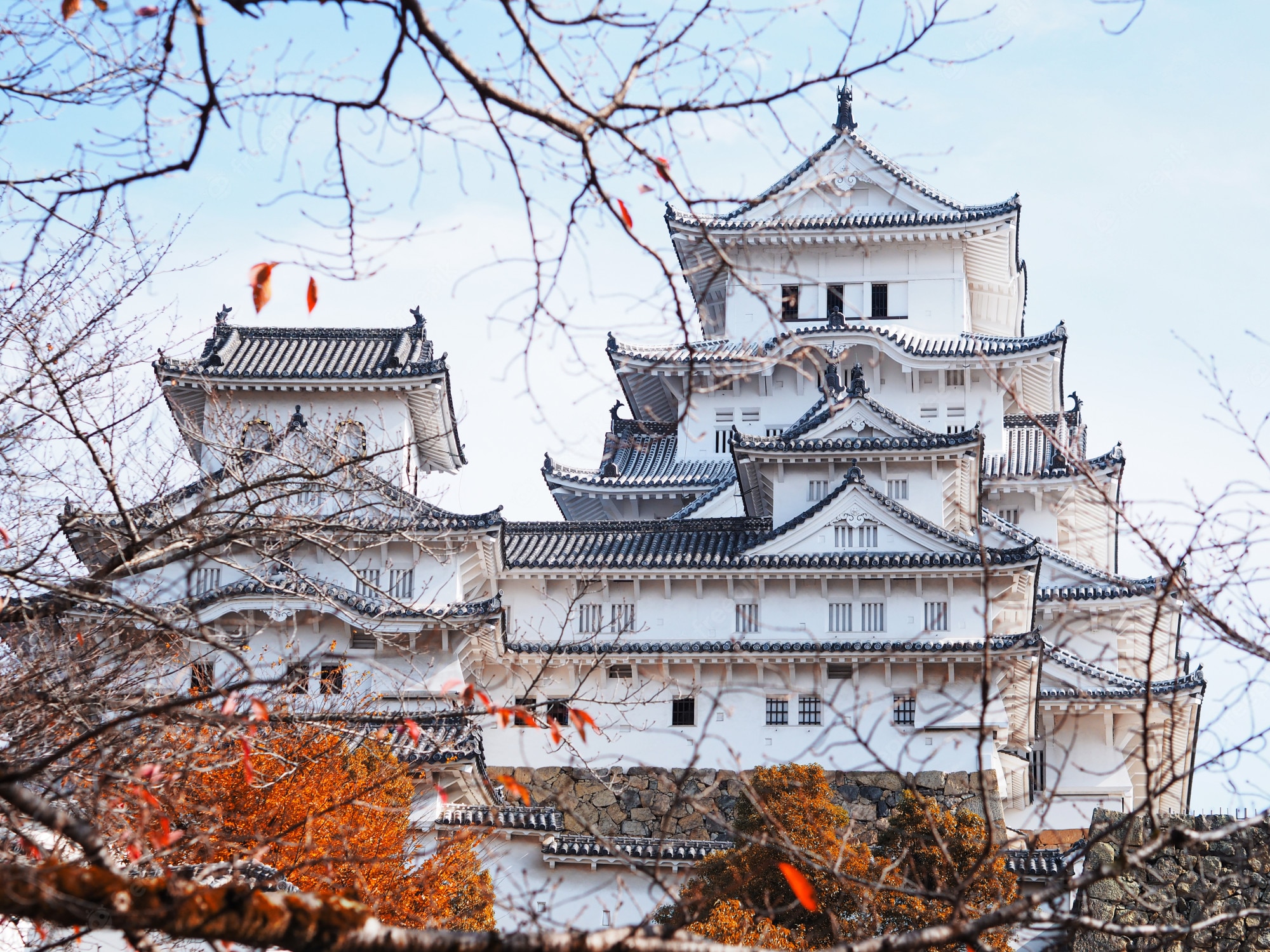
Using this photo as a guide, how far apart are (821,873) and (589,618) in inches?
437

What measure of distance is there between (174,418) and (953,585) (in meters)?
16.5

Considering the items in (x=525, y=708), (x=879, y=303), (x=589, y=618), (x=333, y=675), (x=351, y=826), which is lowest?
(x=351, y=826)

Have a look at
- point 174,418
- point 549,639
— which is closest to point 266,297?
point 174,418

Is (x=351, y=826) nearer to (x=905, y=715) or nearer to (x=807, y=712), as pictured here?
(x=807, y=712)

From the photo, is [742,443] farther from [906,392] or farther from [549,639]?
[906,392]

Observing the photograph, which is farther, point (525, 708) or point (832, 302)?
point (832, 302)

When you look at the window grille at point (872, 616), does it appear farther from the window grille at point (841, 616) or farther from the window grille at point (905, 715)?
the window grille at point (905, 715)

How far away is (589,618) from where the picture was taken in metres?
27.8

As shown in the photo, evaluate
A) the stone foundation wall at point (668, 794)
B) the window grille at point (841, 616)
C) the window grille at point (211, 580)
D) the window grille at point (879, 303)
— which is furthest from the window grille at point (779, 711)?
the window grille at point (879, 303)

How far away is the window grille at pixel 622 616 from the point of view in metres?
27.3

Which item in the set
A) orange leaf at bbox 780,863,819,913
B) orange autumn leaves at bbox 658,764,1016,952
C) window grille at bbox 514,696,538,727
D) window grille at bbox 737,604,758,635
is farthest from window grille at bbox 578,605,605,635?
orange leaf at bbox 780,863,819,913

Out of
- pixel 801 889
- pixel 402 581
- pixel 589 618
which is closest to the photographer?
pixel 801 889

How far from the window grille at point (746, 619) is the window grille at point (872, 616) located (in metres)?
1.99

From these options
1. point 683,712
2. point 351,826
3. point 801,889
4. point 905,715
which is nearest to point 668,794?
point 683,712
